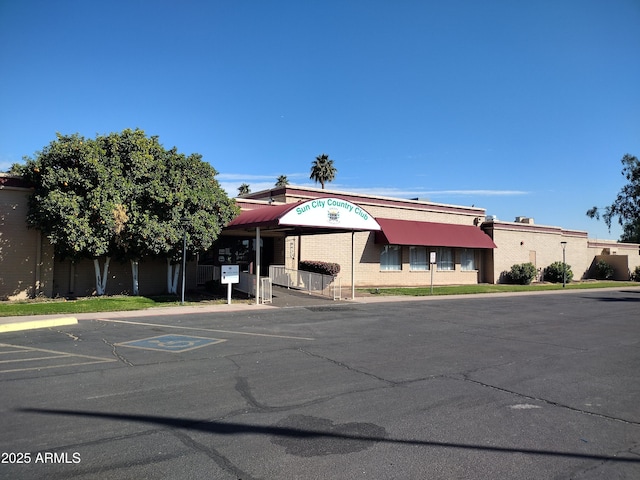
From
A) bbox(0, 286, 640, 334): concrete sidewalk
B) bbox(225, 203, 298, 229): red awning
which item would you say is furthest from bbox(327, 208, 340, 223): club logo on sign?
bbox(0, 286, 640, 334): concrete sidewalk

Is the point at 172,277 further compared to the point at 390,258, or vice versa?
the point at 390,258

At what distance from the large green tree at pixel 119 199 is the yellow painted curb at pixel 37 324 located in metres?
4.72

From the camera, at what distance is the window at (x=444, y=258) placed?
32.3 m

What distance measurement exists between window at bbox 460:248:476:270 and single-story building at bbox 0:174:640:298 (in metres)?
0.07

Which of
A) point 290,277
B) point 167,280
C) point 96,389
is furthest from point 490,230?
point 96,389

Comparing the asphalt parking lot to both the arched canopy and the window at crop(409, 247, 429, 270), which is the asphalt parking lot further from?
the window at crop(409, 247, 429, 270)

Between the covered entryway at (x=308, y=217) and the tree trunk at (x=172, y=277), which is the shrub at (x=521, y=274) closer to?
the covered entryway at (x=308, y=217)

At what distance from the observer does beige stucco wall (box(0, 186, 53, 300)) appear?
1786cm

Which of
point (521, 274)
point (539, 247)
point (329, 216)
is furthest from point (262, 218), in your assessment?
point (539, 247)

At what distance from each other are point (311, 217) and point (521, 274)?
23.7m

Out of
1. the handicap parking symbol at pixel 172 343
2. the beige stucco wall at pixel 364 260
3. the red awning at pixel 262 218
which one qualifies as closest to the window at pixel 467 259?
the beige stucco wall at pixel 364 260

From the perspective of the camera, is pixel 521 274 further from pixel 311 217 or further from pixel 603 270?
pixel 311 217

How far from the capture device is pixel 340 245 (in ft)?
87.4

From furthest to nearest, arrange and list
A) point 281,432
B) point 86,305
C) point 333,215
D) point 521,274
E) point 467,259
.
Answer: point 521,274 → point 467,259 → point 333,215 → point 86,305 → point 281,432
